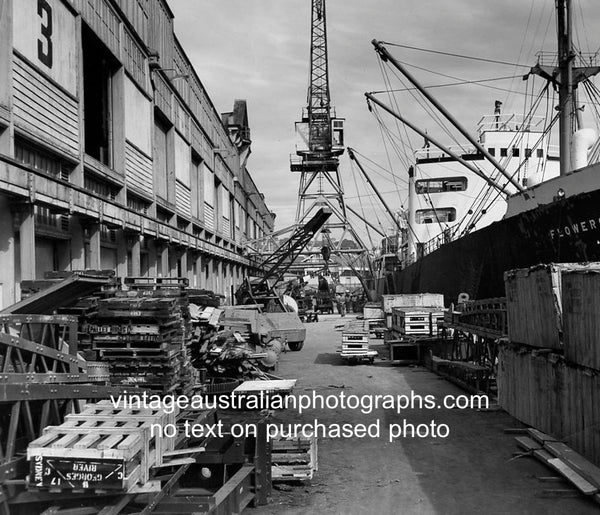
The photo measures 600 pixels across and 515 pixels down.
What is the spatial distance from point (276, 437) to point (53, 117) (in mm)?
9413

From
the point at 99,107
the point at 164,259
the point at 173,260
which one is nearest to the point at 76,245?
the point at 99,107

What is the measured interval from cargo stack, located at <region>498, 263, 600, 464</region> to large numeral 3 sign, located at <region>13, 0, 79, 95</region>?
10643 millimetres

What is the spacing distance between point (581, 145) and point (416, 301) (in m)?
8.75

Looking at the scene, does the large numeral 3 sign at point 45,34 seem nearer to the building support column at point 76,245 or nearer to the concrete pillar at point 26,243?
the building support column at point 76,245

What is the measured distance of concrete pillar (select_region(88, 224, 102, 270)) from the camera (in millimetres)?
14367

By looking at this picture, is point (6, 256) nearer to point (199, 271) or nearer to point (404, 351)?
point (404, 351)

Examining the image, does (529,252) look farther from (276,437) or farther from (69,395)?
(69,395)

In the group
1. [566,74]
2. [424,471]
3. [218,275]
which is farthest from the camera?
[218,275]

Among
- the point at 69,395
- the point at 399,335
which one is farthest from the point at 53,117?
the point at 399,335

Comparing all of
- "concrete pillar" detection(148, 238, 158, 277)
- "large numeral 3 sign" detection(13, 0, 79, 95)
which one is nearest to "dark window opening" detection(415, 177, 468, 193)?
"concrete pillar" detection(148, 238, 158, 277)

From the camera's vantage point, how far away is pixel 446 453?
8867mm

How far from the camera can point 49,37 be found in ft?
42.7

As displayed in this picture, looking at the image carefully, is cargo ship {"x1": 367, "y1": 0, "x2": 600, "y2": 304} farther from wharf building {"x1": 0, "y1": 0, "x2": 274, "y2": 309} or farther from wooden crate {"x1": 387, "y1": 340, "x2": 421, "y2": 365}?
wharf building {"x1": 0, "y1": 0, "x2": 274, "y2": 309}

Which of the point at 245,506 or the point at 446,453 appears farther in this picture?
the point at 446,453
